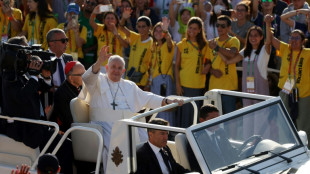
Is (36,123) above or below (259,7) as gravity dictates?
Answer: below

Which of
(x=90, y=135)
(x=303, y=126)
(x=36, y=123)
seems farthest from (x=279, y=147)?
(x=303, y=126)

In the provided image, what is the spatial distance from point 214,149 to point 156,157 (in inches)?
30.9

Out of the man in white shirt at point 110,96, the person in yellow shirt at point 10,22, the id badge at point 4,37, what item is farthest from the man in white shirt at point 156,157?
the person in yellow shirt at point 10,22

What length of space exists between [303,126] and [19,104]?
4526 mm

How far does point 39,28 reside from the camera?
13.4 m

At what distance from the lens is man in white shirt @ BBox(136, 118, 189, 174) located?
7.48 m

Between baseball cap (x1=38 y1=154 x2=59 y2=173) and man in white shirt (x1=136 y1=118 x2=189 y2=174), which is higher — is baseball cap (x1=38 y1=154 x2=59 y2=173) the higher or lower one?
the higher one

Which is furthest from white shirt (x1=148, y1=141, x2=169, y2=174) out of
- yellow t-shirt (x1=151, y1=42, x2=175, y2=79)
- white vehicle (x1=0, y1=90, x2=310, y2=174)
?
yellow t-shirt (x1=151, y1=42, x2=175, y2=79)

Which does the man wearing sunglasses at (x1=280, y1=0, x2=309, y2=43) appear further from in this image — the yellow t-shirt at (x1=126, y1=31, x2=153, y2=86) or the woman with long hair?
the yellow t-shirt at (x1=126, y1=31, x2=153, y2=86)

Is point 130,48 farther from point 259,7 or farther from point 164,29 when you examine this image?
point 259,7

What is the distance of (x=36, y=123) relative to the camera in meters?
8.61

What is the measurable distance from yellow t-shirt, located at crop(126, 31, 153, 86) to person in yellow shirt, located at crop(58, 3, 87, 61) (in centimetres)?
96

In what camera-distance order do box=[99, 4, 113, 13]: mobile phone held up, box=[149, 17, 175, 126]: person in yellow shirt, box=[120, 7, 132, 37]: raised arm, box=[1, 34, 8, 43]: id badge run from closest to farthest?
box=[149, 17, 175, 126]: person in yellow shirt, box=[99, 4, 113, 13]: mobile phone held up, box=[120, 7, 132, 37]: raised arm, box=[1, 34, 8, 43]: id badge

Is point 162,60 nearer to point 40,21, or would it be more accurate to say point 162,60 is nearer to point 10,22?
point 40,21
